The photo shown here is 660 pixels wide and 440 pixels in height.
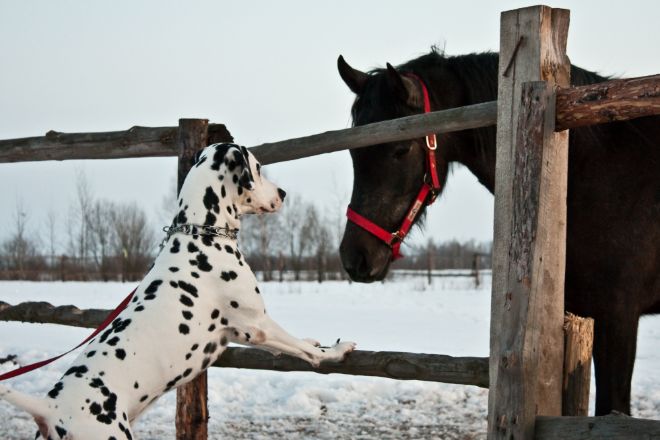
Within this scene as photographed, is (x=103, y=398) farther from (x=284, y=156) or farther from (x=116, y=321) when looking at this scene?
(x=284, y=156)

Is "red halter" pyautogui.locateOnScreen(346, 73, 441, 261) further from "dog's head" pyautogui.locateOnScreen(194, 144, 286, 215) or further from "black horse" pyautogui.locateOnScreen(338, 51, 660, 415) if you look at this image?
"dog's head" pyautogui.locateOnScreen(194, 144, 286, 215)

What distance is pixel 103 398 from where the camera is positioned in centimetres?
291

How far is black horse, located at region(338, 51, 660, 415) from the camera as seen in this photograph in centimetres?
338

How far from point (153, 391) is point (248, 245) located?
1592 inches

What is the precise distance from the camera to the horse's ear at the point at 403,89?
4.00 meters

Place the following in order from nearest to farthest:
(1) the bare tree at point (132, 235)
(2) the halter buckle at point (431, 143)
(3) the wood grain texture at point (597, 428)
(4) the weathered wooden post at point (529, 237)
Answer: (3) the wood grain texture at point (597, 428) < (4) the weathered wooden post at point (529, 237) < (2) the halter buckle at point (431, 143) < (1) the bare tree at point (132, 235)

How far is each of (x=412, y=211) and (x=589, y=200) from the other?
0.93 meters

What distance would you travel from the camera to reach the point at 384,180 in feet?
12.9

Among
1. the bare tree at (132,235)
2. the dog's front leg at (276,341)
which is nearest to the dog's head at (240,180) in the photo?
the dog's front leg at (276,341)

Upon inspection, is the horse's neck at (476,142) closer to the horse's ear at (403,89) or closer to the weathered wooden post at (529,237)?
the horse's ear at (403,89)

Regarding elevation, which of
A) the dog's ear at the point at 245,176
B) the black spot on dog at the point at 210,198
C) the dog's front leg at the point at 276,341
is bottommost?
the dog's front leg at the point at 276,341

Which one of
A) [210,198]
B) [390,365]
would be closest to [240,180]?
[210,198]

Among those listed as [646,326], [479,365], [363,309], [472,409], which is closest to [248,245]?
[363,309]

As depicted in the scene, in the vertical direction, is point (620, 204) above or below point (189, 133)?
below
